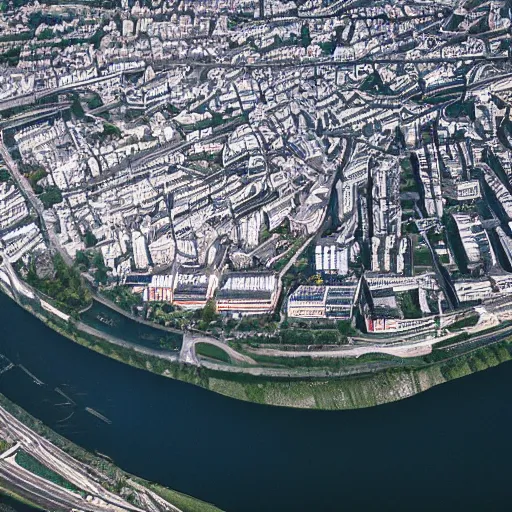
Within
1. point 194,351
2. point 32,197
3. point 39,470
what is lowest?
point 39,470

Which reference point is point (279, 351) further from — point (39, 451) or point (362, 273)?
point (39, 451)

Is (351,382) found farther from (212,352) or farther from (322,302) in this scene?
(212,352)

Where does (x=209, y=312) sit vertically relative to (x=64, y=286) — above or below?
below

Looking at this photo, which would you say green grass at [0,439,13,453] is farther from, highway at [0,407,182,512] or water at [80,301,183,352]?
water at [80,301,183,352]

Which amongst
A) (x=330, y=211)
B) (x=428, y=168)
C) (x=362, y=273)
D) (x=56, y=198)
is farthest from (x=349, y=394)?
(x=56, y=198)

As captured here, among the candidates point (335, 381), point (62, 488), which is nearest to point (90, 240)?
point (62, 488)

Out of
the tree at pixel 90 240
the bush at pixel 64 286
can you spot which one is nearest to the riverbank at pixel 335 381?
the bush at pixel 64 286
